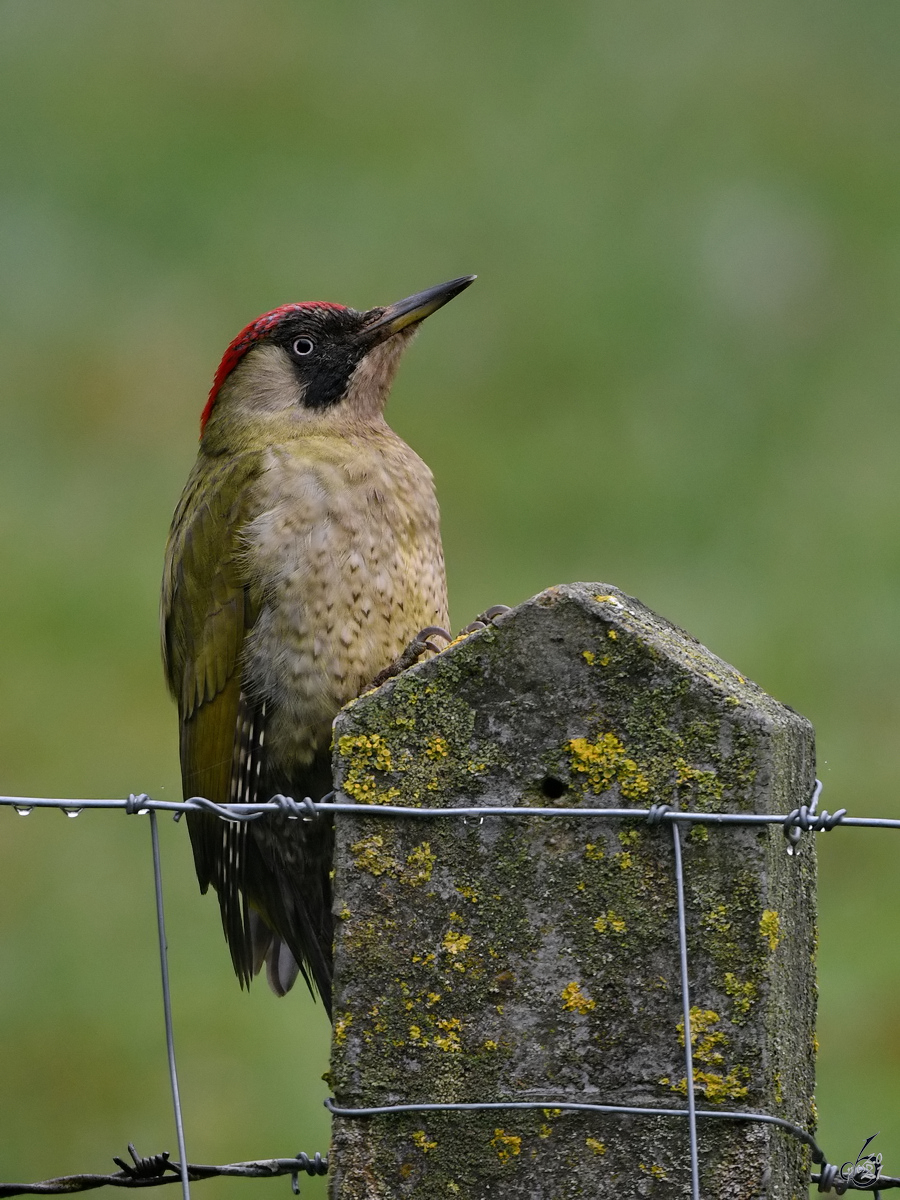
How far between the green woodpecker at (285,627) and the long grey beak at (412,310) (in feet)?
0.26

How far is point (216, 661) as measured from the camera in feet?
13.5

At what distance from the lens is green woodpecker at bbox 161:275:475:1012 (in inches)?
155

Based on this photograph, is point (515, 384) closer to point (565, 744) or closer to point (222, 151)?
point (222, 151)

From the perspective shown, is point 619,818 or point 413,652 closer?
point 619,818

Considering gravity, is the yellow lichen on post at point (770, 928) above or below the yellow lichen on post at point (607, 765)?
below

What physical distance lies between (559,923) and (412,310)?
2644mm

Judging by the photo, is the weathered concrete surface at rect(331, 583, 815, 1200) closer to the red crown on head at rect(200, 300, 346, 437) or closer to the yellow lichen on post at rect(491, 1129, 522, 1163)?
the yellow lichen on post at rect(491, 1129, 522, 1163)

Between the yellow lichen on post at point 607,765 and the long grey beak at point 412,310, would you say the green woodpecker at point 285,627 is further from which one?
the yellow lichen on post at point 607,765

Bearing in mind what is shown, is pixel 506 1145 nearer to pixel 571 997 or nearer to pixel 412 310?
pixel 571 997

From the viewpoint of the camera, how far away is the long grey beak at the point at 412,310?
461 centimetres

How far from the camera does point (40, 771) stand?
28.7 ft

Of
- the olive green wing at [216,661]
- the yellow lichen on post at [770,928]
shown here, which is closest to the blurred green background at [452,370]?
the olive green wing at [216,661]

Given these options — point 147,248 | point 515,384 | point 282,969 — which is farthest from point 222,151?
point 282,969

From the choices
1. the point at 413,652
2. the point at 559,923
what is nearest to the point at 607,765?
the point at 559,923
